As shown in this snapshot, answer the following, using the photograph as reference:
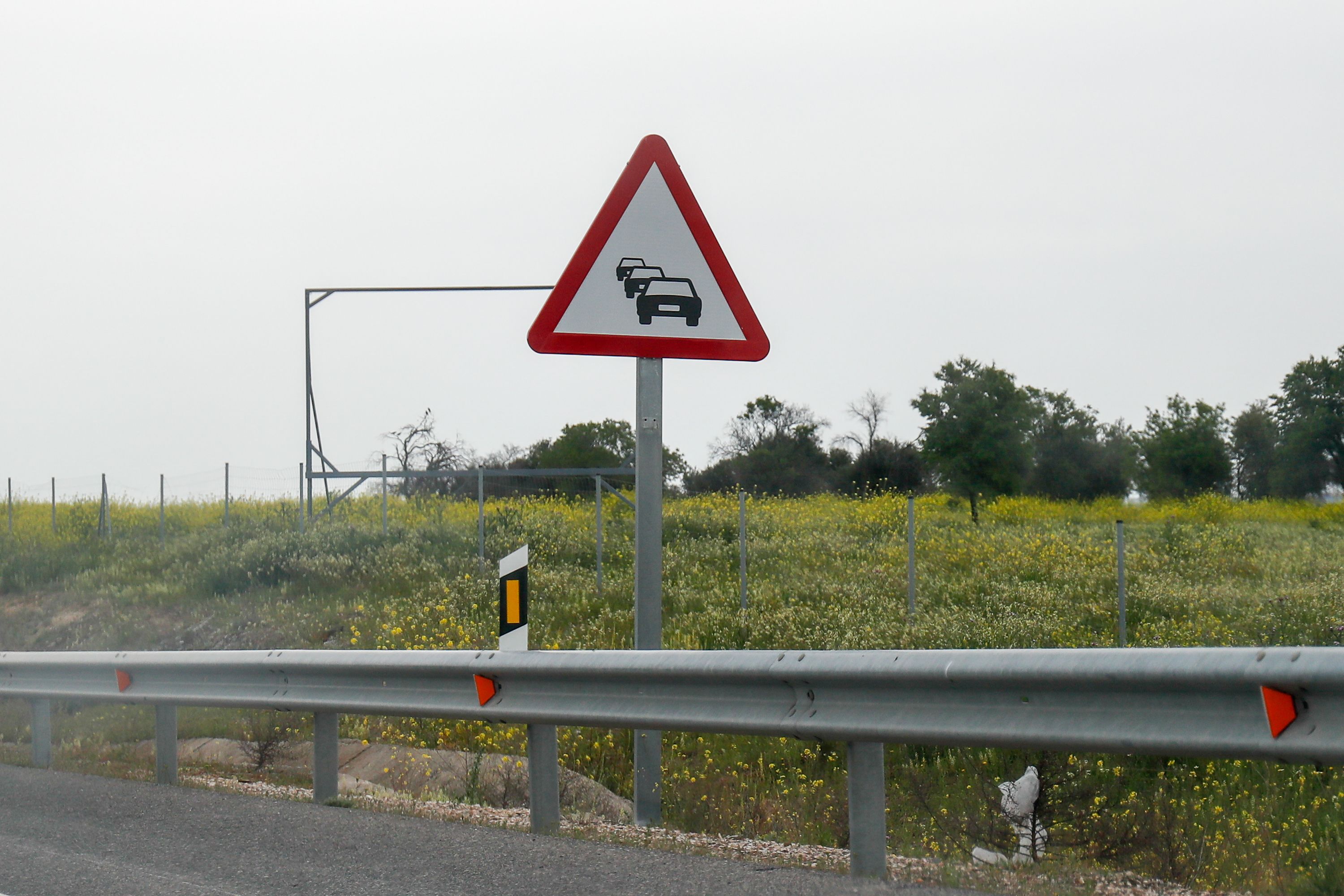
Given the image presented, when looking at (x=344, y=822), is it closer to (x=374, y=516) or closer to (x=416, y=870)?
(x=416, y=870)

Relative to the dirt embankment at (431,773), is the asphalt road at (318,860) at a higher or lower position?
higher

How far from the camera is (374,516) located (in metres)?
25.7

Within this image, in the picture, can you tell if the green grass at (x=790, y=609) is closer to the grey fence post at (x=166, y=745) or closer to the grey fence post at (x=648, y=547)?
the grey fence post at (x=648, y=547)

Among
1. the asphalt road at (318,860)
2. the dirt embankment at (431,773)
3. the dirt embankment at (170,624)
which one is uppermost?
the asphalt road at (318,860)

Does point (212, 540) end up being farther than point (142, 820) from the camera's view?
Yes

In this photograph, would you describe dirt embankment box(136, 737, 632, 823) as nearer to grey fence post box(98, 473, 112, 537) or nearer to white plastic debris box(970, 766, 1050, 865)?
white plastic debris box(970, 766, 1050, 865)

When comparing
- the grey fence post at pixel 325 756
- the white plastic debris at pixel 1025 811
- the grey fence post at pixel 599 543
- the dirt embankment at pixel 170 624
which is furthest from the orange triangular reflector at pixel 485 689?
the grey fence post at pixel 599 543

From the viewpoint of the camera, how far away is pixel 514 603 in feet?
17.3

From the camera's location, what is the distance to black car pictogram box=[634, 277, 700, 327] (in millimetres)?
4949

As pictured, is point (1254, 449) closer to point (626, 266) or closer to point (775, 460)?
point (775, 460)

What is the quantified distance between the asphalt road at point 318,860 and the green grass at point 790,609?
982 millimetres

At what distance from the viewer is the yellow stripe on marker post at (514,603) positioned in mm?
5199

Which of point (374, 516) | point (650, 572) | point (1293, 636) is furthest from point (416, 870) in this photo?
point (374, 516)

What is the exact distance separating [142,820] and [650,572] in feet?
8.54
